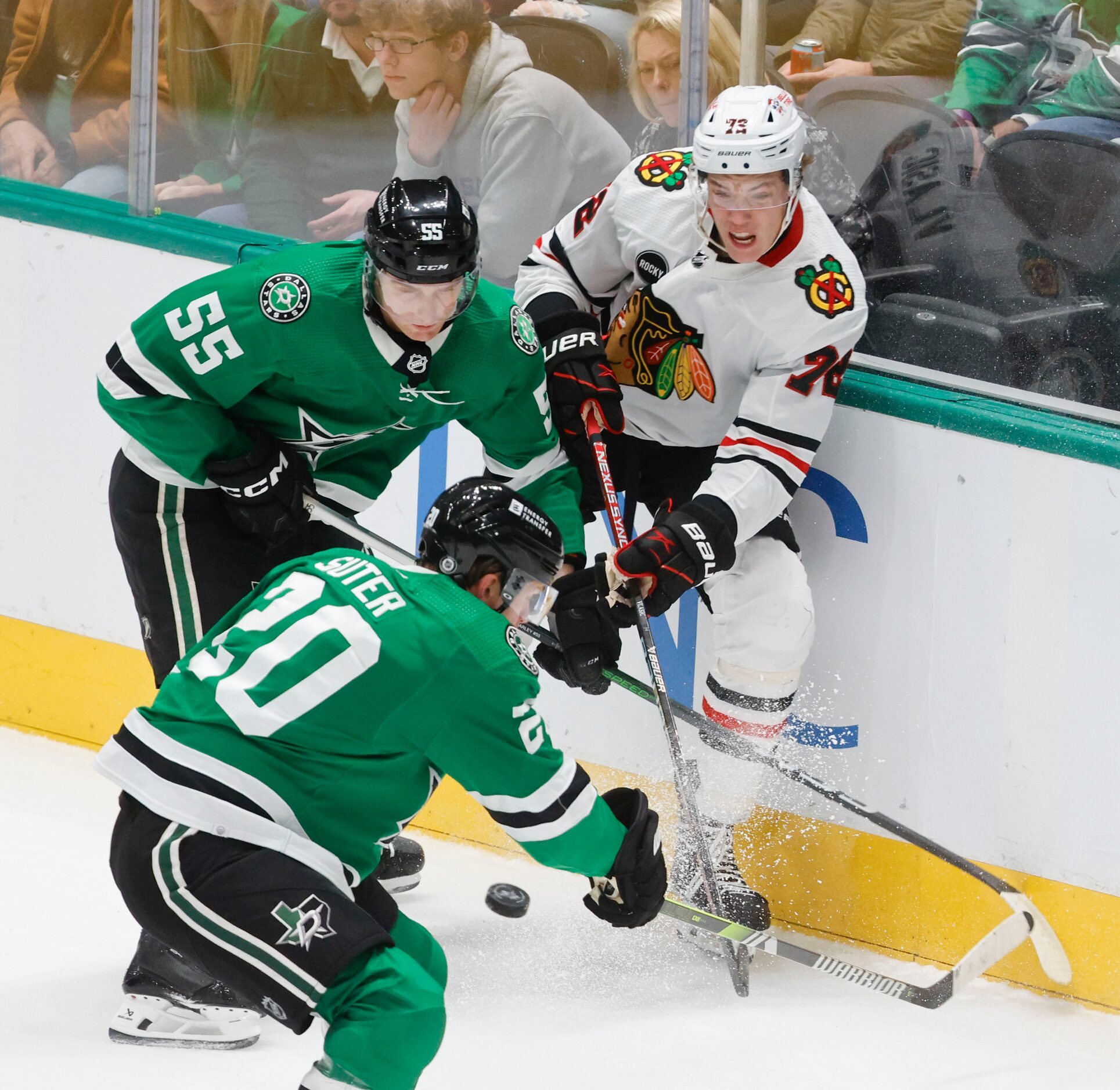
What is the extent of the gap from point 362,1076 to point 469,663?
0.47m

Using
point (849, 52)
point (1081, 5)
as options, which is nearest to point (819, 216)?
point (849, 52)

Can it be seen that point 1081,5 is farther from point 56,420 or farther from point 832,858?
point 56,420

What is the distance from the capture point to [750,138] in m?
2.54

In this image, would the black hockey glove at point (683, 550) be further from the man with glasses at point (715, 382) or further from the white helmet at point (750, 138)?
the white helmet at point (750, 138)

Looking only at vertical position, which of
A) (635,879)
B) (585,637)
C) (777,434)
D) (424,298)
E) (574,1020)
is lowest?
(574,1020)

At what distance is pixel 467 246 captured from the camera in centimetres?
240

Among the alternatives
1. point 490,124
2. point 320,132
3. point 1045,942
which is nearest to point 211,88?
point 320,132

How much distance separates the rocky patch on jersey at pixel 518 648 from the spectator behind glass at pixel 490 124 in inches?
53.4

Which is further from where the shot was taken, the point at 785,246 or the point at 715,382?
the point at 715,382

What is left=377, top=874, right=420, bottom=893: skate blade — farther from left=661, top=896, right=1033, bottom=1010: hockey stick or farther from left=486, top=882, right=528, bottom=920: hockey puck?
left=661, top=896, right=1033, bottom=1010: hockey stick

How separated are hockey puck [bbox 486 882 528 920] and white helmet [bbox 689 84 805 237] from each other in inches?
47.9

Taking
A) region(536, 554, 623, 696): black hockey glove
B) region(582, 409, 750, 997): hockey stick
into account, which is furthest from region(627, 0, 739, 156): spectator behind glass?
region(536, 554, 623, 696): black hockey glove

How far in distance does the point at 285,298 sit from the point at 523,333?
1.20ft

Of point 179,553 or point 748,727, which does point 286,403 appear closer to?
point 179,553
